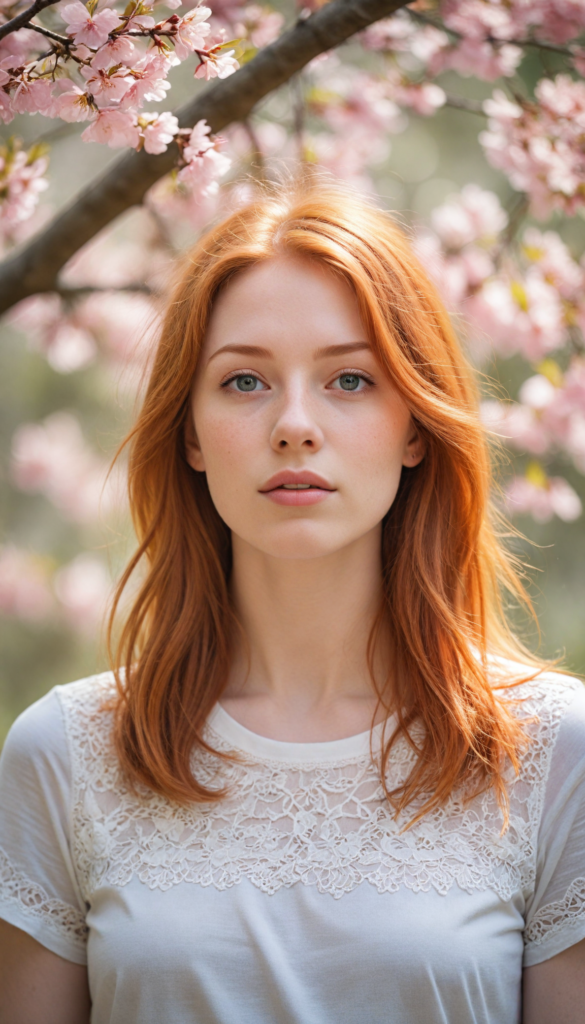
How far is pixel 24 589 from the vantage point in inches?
141

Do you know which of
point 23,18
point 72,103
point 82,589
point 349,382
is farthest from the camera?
point 82,589

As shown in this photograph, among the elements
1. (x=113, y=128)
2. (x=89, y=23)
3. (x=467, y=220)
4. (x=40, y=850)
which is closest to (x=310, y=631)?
(x=40, y=850)

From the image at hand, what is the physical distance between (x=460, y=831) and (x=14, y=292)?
109 centimetres

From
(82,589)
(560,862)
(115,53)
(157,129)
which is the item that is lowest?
(82,589)

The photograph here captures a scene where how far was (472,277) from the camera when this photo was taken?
7.35 ft

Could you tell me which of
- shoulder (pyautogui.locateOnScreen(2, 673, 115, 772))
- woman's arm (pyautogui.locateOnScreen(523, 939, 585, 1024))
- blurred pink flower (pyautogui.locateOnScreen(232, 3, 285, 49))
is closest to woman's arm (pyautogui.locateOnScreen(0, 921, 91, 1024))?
shoulder (pyautogui.locateOnScreen(2, 673, 115, 772))

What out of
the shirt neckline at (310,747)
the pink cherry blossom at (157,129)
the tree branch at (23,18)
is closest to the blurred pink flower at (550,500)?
the shirt neckline at (310,747)

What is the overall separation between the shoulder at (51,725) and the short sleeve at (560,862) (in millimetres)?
709

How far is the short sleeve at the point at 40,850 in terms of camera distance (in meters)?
1.35

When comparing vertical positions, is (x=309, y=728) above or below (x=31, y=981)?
above

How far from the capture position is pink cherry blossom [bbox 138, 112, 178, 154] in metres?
1.19

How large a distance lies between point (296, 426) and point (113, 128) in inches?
17.0

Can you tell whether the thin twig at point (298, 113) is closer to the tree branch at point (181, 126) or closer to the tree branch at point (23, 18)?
the tree branch at point (181, 126)

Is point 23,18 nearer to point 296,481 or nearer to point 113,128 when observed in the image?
point 113,128
